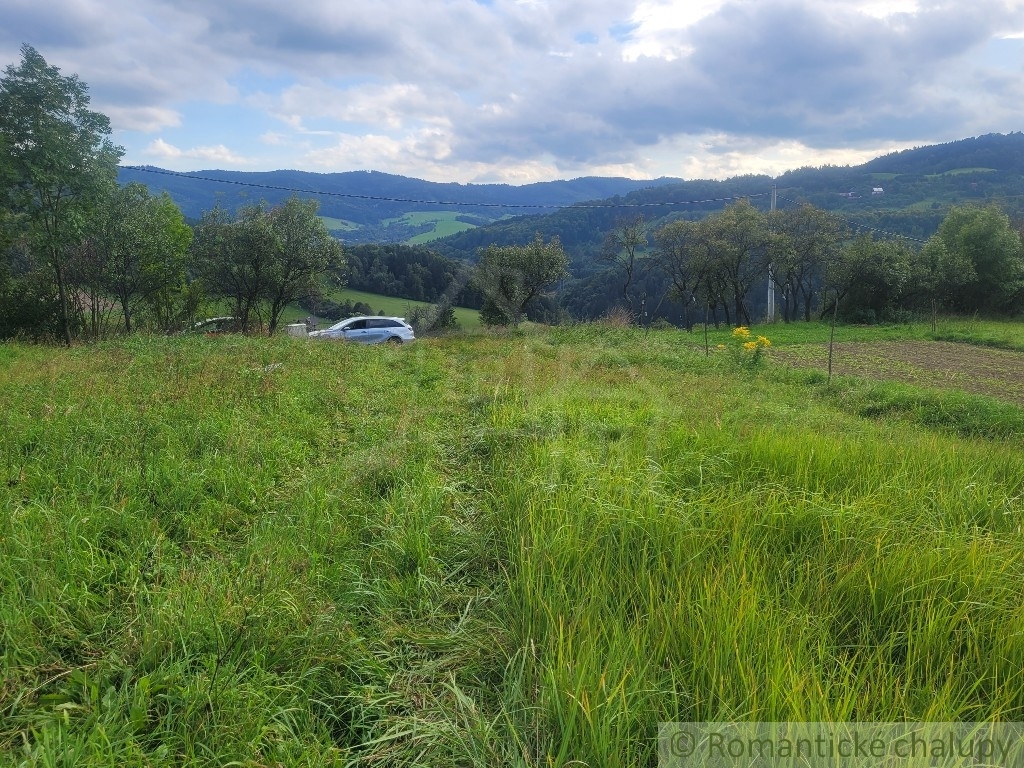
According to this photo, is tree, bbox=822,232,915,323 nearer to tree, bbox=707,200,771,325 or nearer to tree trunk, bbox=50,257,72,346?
tree, bbox=707,200,771,325

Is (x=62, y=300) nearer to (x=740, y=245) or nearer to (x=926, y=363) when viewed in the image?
(x=926, y=363)

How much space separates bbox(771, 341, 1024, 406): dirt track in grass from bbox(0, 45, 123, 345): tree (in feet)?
72.2

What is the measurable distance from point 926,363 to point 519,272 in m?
19.2

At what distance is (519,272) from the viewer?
2952 cm

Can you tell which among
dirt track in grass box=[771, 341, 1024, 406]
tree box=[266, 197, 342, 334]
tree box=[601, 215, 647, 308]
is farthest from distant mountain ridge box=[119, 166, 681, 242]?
dirt track in grass box=[771, 341, 1024, 406]

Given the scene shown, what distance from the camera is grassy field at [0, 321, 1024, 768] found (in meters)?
2.00

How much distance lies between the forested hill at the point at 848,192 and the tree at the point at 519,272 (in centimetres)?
3962

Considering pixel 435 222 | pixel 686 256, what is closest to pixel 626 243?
pixel 686 256

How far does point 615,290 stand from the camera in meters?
52.2

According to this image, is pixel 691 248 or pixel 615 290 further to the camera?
pixel 615 290

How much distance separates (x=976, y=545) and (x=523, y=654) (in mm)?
2537

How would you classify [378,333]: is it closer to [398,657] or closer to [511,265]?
[511,265]

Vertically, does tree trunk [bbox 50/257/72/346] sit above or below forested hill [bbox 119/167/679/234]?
below

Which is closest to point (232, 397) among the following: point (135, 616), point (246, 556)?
point (246, 556)
